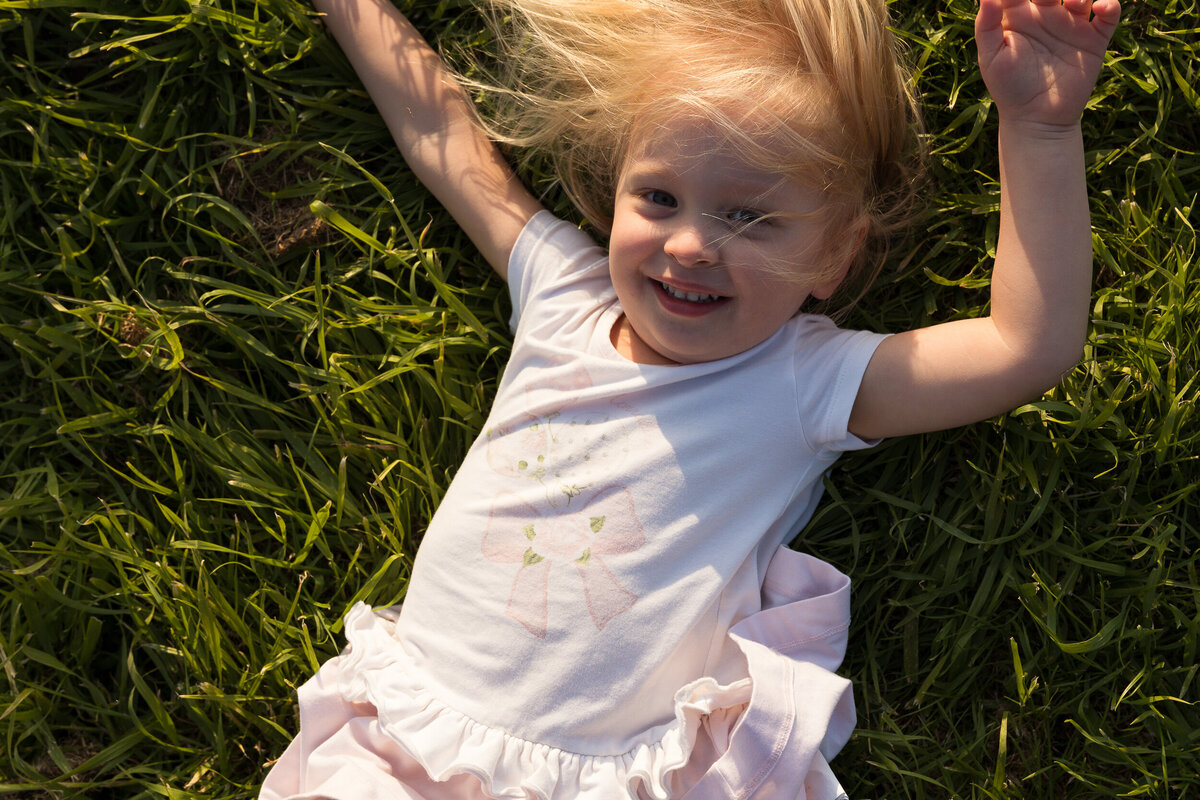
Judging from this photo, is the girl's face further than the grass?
No

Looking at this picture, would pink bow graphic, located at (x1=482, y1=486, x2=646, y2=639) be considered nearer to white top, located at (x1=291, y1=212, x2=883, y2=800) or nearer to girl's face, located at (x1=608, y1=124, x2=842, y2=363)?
white top, located at (x1=291, y1=212, x2=883, y2=800)

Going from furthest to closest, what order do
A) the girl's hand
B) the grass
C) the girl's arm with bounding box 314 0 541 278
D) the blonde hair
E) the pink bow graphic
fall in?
the girl's arm with bounding box 314 0 541 278 < the grass < the pink bow graphic < the blonde hair < the girl's hand

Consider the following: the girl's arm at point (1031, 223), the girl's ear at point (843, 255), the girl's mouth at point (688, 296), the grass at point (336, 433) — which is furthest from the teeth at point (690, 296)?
the grass at point (336, 433)

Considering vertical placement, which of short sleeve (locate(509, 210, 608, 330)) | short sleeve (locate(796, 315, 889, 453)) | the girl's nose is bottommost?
short sleeve (locate(796, 315, 889, 453))

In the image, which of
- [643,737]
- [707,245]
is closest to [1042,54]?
[707,245]

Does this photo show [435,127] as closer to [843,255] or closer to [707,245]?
[707,245]

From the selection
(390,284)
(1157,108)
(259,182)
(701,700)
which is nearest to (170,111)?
(259,182)

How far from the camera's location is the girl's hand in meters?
1.85

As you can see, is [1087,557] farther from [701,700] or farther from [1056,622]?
[701,700]

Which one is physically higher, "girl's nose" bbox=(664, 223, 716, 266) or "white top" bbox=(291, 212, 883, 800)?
"girl's nose" bbox=(664, 223, 716, 266)

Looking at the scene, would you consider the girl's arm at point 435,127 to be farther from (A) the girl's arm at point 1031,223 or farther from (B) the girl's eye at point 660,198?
(A) the girl's arm at point 1031,223

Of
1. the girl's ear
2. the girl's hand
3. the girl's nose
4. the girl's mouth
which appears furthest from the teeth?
the girl's hand

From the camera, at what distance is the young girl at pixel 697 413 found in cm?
194

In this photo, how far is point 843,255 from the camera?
2.10 metres
